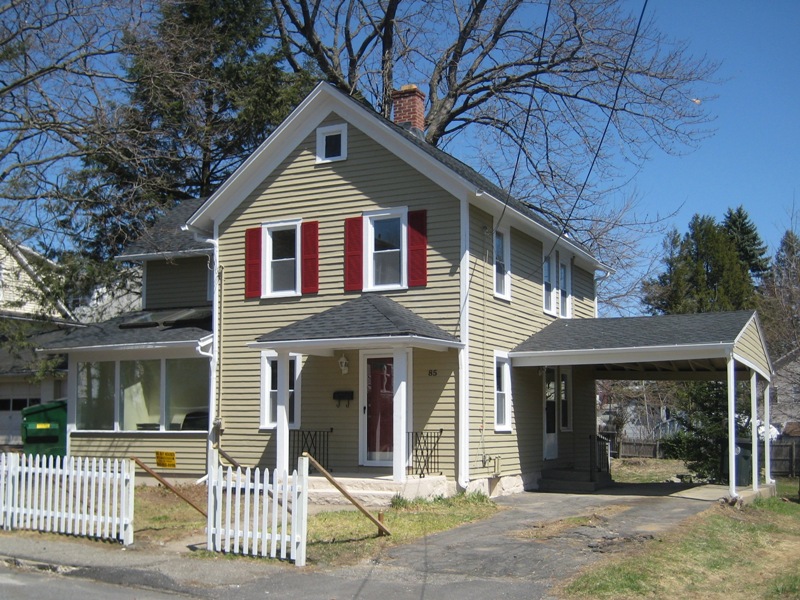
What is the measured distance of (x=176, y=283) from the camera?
22766 mm

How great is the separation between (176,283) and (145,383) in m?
3.05

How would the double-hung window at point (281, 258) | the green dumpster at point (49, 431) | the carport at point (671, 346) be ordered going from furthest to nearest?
1. the green dumpster at point (49, 431)
2. the double-hung window at point (281, 258)
3. the carport at point (671, 346)

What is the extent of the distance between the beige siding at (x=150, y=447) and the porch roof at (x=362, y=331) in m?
3.87

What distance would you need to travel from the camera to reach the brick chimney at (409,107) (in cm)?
2108

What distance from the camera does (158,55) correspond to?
2014cm

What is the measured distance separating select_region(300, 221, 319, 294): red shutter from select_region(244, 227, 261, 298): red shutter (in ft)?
3.39

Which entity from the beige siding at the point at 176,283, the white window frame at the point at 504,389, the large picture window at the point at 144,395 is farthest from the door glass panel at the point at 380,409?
the beige siding at the point at 176,283

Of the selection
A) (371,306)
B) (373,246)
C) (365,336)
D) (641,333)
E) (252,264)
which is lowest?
(365,336)

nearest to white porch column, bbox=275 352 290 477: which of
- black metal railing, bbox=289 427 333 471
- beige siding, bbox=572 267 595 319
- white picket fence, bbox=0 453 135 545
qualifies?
black metal railing, bbox=289 427 333 471

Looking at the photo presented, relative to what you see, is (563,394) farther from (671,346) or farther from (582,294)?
(671,346)

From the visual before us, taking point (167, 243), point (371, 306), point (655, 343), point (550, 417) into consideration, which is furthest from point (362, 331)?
point (167, 243)

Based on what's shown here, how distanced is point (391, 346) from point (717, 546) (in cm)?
670

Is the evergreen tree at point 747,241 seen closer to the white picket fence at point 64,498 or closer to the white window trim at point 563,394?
the white window trim at point 563,394

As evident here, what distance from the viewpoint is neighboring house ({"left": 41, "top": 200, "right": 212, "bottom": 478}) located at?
65.3 feet
